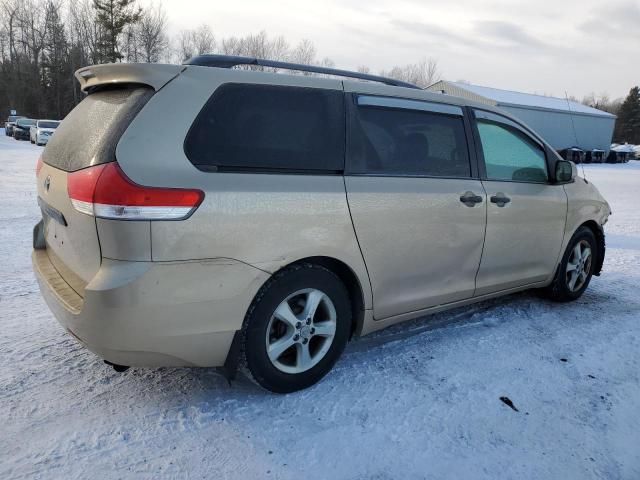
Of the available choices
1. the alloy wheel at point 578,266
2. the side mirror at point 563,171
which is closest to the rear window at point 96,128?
the side mirror at point 563,171

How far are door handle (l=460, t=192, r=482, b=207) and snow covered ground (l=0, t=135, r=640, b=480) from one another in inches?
40.3

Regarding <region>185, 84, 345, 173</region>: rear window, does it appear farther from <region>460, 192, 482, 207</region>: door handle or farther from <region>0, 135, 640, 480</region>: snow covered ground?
<region>0, 135, 640, 480</region>: snow covered ground

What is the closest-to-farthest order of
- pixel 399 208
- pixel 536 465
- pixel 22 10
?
pixel 536 465
pixel 399 208
pixel 22 10

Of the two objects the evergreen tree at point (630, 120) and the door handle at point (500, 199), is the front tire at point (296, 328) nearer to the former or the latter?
the door handle at point (500, 199)

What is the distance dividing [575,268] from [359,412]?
300 cm

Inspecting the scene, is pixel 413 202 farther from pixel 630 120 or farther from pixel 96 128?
pixel 630 120

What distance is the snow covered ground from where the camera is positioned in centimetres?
231

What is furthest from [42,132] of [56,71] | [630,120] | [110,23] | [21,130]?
[630,120]

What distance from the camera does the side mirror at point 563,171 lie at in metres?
4.27

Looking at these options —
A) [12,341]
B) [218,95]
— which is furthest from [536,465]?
[12,341]

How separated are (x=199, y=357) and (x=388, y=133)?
179cm

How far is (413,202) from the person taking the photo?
320 centimetres

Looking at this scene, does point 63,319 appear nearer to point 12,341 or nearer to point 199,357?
point 199,357

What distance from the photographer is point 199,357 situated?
2.54 m
